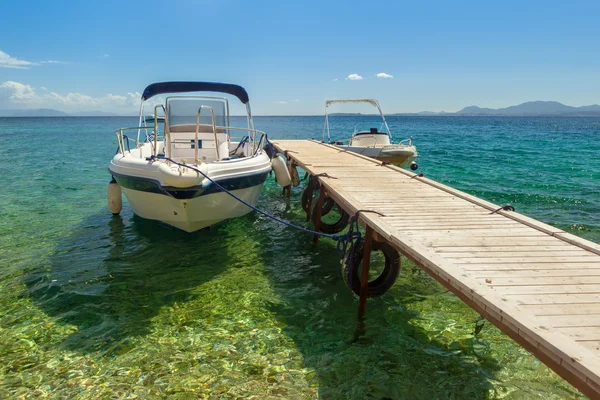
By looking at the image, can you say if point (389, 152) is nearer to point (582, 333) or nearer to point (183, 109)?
point (183, 109)

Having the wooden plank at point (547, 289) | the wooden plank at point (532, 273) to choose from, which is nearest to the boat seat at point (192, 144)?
the wooden plank at point (532, 273)

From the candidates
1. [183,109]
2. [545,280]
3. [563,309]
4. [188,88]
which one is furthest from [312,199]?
[563,309]

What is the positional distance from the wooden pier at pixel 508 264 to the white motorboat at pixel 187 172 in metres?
2.30

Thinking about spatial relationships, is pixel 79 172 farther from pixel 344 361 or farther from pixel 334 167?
pixel 344 361

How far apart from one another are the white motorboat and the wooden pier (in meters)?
2.30

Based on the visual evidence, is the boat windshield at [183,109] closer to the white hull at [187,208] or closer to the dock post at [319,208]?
the white hull at [187,208]

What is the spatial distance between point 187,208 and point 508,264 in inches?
215

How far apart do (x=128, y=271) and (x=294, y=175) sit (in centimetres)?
658

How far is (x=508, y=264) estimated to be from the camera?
3916 mm

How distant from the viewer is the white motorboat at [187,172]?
7.17 metres

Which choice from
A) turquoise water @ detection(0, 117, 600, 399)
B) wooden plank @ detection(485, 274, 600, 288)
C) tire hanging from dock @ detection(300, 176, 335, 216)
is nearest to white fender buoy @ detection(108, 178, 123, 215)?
turquoise water @ detection(0, 117, 600, 399)

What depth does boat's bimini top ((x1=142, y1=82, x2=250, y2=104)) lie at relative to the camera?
424 inches

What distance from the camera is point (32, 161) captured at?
949 inches

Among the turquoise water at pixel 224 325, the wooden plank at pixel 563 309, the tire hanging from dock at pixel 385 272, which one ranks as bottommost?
the turquoise water at pixel 224 325
